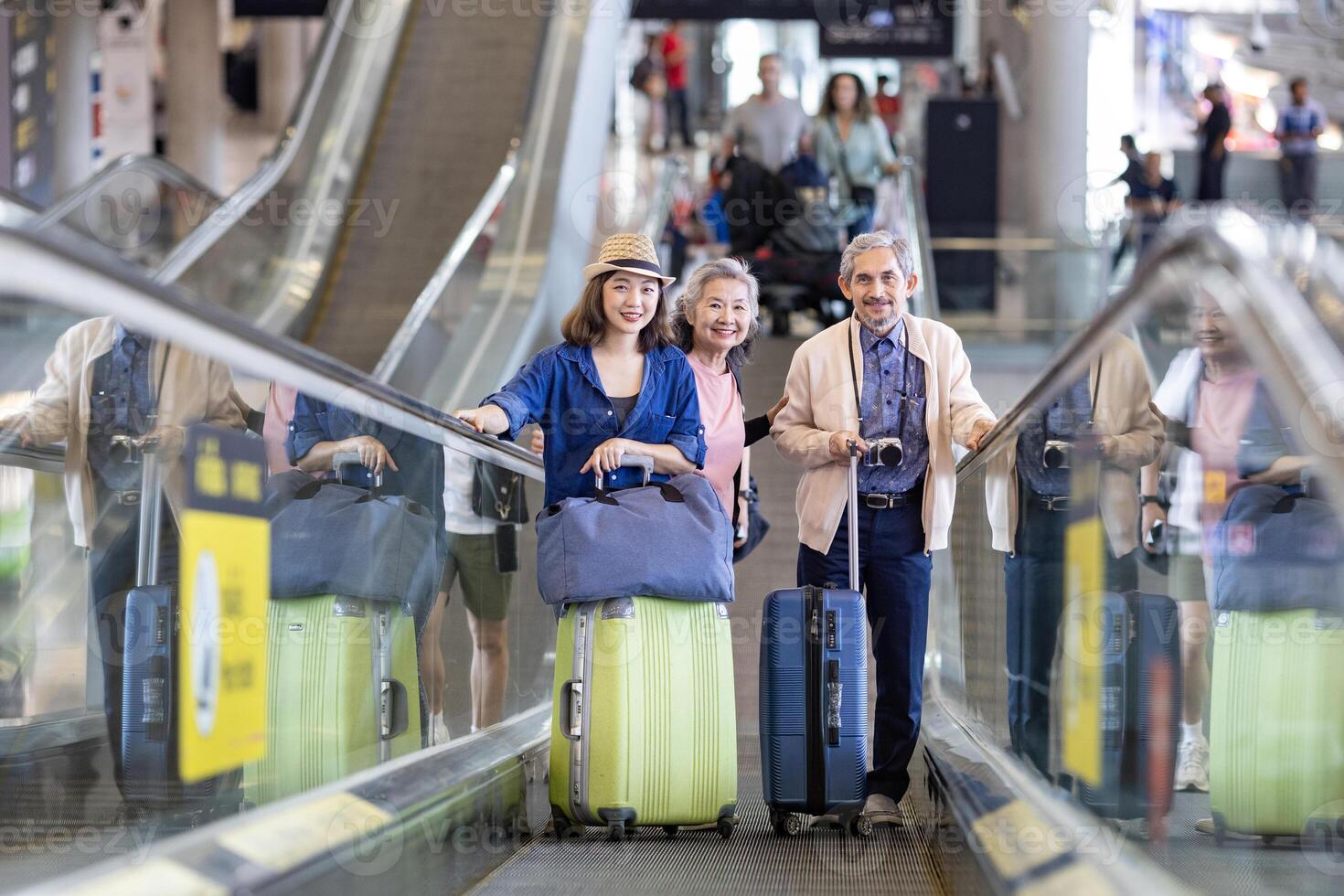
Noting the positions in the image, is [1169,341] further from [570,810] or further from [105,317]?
[570,810]

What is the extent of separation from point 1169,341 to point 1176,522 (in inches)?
10.7

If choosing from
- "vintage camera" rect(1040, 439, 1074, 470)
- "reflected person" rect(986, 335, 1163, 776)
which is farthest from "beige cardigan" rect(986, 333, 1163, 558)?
"vintage camera" rect(1040, 439, 1074, 470)

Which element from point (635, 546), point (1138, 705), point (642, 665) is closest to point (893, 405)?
point (635, 546)

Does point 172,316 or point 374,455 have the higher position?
point 172,316

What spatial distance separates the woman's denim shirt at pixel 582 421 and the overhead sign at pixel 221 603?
5.76 ft

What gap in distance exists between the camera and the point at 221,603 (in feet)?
8.75

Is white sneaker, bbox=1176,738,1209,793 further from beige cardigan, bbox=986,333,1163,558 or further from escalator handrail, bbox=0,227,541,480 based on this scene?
escalator handrail, bbox=0,227,541,480

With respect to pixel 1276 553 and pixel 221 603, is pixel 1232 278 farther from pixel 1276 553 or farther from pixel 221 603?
pixel 221 603

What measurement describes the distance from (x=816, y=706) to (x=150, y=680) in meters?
2.26

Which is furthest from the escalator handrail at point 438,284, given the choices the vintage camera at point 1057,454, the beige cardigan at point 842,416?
the vintage camera at point 1057,454

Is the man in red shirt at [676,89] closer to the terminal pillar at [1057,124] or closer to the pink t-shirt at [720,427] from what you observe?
the terminal pillar at [1057,124]

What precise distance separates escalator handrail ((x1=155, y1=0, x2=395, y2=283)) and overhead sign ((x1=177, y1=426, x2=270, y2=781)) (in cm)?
760

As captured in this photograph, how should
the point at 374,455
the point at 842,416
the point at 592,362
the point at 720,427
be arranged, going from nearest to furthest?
the point at 374,455, the point at 592,362, the point at 842,416, the point at 720,427

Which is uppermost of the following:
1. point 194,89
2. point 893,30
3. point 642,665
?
point 194,89
